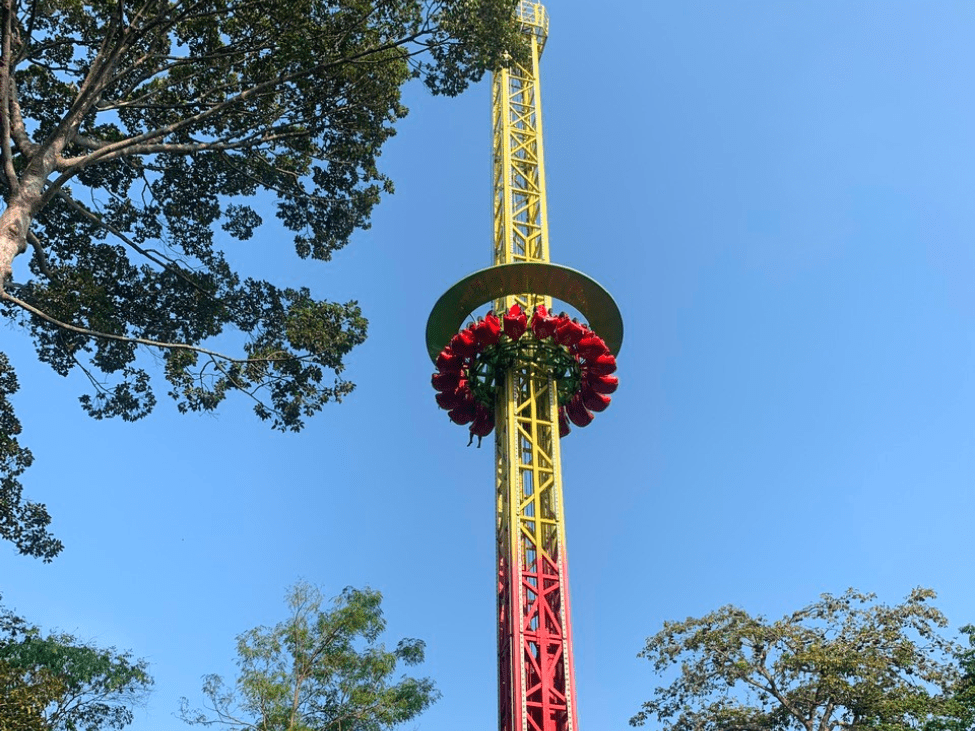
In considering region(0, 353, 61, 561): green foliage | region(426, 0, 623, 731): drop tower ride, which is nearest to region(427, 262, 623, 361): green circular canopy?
region(426, 0, 623, 731): drop tower ride

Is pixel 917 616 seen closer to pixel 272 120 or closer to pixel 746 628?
pixel 746 628

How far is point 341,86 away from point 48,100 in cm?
463

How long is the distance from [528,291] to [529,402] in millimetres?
2144

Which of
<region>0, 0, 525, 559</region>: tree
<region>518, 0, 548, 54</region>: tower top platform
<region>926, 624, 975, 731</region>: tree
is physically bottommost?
<region>926, 624, 975, 731</region>: tree

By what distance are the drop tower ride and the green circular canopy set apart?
23mm

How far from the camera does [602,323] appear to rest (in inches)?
Answer: 747

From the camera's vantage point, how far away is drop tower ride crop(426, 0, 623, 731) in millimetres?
15711

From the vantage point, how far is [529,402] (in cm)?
1838

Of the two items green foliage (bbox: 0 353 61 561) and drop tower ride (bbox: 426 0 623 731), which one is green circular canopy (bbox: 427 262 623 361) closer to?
drop tower ride (bbox: 426 0 623 731)

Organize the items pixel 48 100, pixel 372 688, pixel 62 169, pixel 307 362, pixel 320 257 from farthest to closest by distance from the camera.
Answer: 1. pixel 372 688
2. pixel 320 257
3. pixel 48 100
4. pixel 307 362
5. pixel 62 169

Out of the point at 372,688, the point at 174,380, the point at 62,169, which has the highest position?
the point at 62,169

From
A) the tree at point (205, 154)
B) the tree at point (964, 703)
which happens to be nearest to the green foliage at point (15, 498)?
the tree at point (205, 154)

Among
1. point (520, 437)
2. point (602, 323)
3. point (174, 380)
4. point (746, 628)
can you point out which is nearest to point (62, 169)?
point (174, 380)

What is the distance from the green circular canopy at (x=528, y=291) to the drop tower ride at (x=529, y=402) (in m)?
0.02
